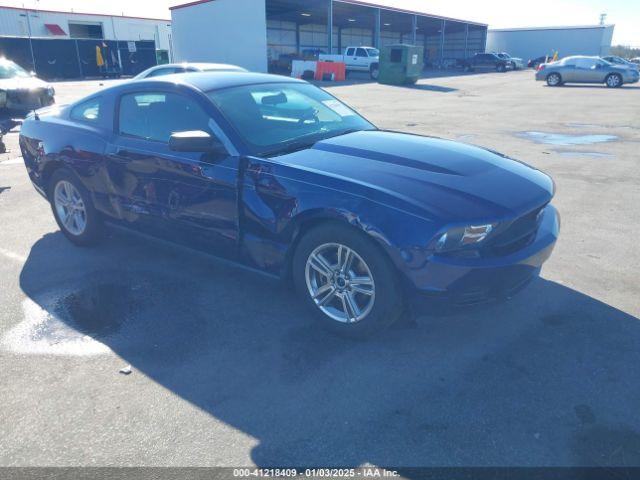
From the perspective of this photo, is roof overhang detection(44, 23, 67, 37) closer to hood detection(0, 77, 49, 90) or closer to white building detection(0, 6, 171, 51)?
white building detection(0, 6, 171, 51)

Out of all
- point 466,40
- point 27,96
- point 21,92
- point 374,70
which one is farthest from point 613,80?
point 466,40

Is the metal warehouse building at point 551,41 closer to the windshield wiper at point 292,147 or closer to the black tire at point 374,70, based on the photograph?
the black tire at point 374,70

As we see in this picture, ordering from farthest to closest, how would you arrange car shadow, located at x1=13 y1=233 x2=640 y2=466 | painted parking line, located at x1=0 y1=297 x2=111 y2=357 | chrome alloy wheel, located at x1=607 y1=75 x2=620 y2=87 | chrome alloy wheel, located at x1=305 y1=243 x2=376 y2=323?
1. chrome alloy wheel, located at x1=607 y1=75 x2=620 y2=87
2. painted parking line, located at x1=0 y1=297 x2=111 y2=357
3. chrome alloy wheel, located at x1=305 y1=243 x2=376 y2=323
4. car shadow, located at x1=13 y1=233 x2=640 y2=466

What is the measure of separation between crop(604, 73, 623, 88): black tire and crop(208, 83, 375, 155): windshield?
27.8m

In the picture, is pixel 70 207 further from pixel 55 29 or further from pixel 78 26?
pixel 78 26

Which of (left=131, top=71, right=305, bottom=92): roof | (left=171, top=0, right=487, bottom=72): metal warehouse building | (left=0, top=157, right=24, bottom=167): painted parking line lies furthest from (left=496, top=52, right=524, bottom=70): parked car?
(left=131, top=71, right=305, bottom=92): roof

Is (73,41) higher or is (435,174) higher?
(73,41)

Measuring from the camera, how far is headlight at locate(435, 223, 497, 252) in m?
2.95

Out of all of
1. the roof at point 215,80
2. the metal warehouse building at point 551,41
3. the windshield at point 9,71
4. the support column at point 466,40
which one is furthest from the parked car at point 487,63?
the roof at point 215,80

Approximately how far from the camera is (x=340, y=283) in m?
3.36

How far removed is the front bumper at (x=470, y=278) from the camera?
295 centimetres

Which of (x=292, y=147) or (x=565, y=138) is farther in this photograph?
(x=565, y=138)

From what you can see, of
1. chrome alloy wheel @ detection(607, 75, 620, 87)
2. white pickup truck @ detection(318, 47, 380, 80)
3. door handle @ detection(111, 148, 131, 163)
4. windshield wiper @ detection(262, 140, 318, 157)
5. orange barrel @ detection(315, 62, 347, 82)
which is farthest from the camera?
white pickup truck @ detection(318, 47, 380, 80)

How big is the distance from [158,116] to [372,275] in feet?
7.61
